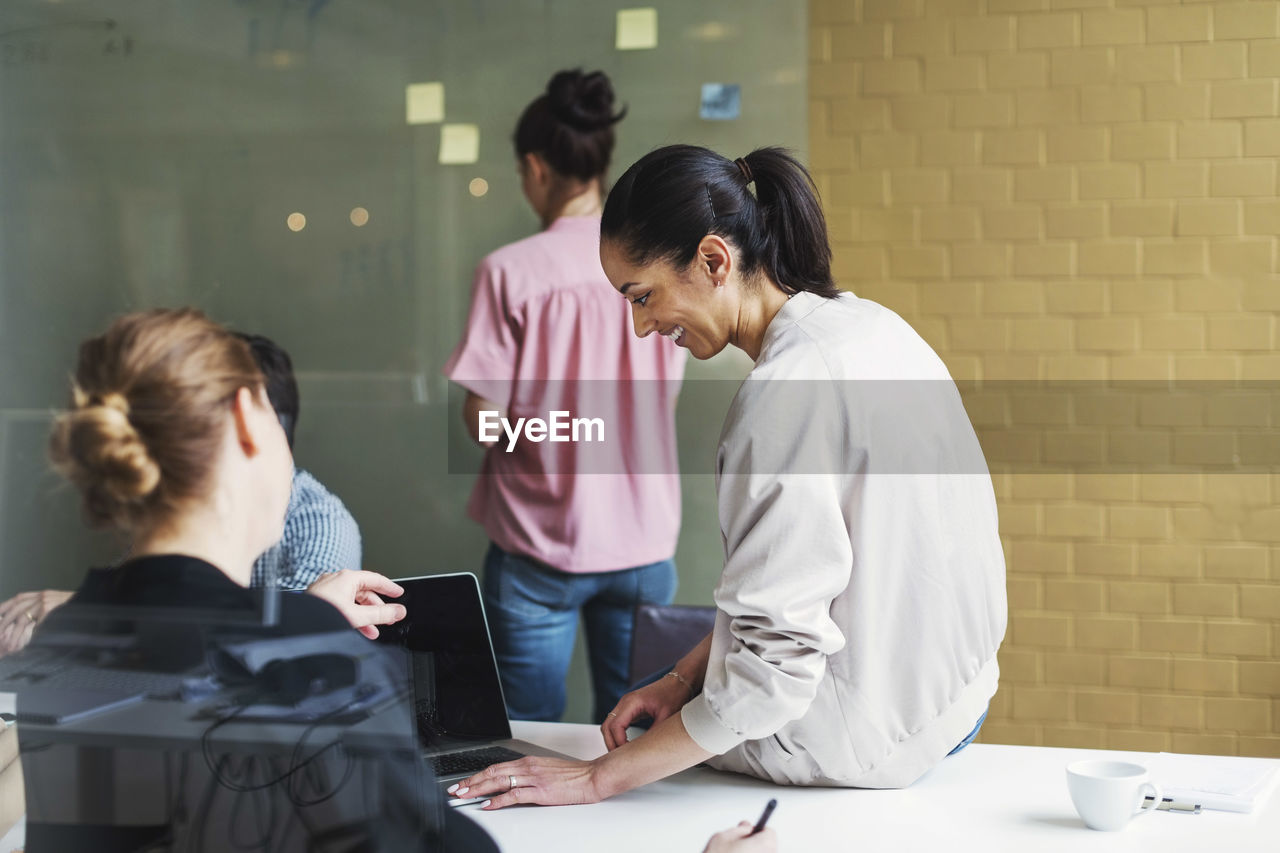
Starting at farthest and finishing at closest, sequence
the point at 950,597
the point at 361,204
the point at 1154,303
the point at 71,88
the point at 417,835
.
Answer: the point at 1154,303
the point at 361,204
the point at 71,88
the point at 950,597
the point at 417,835

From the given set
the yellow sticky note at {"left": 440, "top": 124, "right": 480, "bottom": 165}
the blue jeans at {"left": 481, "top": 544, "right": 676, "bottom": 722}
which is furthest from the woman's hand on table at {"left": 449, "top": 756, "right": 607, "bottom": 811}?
the yellow sticky note at {"left": 440, "top": 124, "right": 480, "bottom": 165}

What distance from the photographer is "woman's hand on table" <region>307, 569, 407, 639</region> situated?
1221 mm

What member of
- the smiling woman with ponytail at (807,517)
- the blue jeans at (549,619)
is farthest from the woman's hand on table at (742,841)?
the blue jeans at (549,619)

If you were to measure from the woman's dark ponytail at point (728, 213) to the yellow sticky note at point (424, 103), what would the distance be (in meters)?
1.39

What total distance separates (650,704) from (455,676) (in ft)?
0.85

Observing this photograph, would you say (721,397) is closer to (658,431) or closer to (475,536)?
(658,431)

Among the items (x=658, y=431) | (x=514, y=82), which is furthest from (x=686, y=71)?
(x=658, y=431)

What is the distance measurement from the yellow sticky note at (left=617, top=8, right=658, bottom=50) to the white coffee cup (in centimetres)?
203

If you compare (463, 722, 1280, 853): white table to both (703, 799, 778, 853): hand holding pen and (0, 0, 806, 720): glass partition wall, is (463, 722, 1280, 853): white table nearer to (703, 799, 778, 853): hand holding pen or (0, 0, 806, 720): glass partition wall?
(703, 799, 778, 853): hand holding pen

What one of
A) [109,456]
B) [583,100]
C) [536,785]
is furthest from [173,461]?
[583,100]

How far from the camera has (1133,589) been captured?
8.96 feet

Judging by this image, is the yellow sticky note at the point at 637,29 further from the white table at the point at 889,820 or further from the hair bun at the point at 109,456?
the hair bun at the point at 109,456

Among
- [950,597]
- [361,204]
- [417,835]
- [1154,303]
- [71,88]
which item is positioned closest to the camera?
[417,835]

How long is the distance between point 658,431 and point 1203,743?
5.03ft
